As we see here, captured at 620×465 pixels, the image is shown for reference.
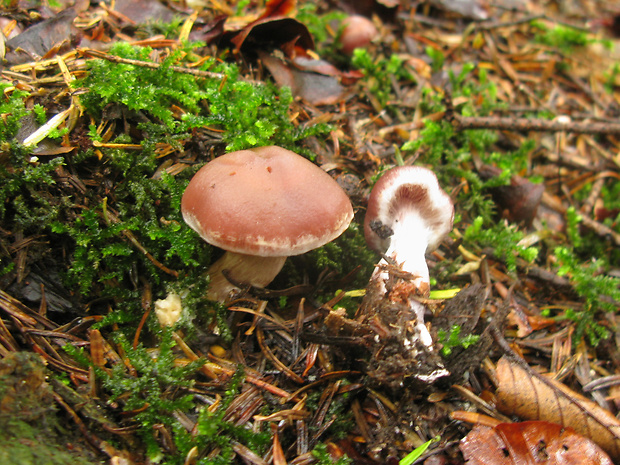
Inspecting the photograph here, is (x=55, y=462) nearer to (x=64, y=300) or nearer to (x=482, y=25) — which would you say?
(x=64, y=300)

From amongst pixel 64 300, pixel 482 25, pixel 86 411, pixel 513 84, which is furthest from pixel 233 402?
pixel 482 25

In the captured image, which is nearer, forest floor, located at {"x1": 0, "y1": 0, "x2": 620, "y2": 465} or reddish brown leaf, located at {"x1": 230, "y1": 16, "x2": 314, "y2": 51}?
forest floor, located at {"x1": 0, "y1": 0, "x2": 620, "y2": 465}

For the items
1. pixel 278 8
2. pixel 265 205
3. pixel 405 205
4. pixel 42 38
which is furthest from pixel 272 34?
pixel 265 205

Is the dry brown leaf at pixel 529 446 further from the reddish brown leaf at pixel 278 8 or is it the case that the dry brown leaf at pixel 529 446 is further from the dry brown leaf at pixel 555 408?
the reddish brown leaf at pixel 278 8

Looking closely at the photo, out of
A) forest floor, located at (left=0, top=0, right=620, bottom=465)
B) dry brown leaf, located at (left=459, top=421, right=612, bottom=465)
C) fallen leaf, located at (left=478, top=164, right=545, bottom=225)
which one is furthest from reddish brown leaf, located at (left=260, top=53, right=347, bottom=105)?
dry brown leaf, located at (left=459, top=421, right=612, bottom=465)

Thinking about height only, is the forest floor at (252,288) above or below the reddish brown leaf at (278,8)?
below

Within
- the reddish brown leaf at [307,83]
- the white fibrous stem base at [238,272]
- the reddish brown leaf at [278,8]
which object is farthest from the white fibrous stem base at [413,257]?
the reddish brown leaf at [278,8]

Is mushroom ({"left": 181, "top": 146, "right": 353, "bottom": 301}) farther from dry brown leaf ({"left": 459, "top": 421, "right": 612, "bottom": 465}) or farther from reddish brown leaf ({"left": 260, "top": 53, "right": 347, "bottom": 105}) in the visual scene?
dry brown leaf ({"left": 459, "top": 421, "right": 612, "bottom": 465})

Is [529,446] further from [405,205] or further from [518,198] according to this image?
[518,198]
